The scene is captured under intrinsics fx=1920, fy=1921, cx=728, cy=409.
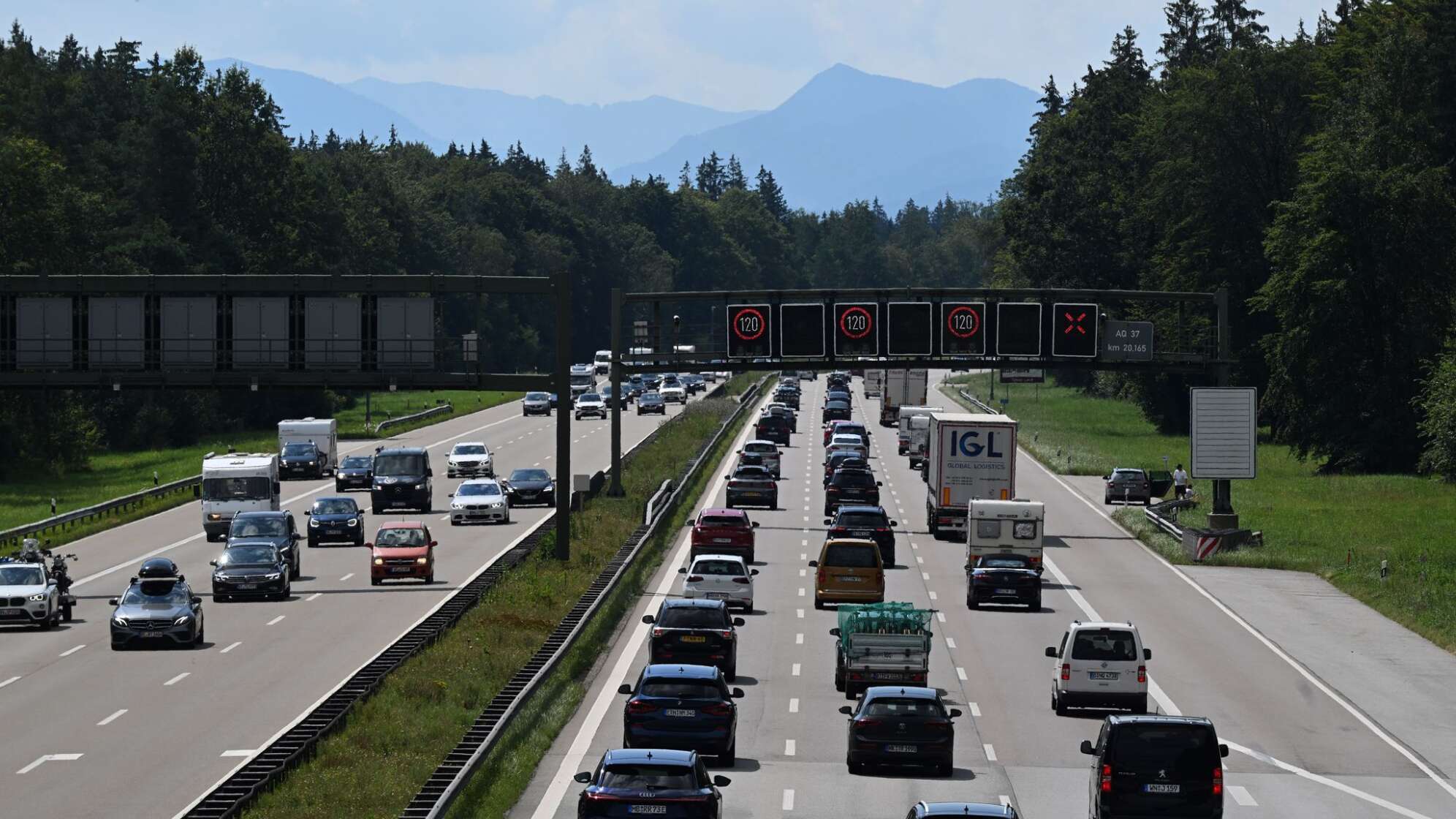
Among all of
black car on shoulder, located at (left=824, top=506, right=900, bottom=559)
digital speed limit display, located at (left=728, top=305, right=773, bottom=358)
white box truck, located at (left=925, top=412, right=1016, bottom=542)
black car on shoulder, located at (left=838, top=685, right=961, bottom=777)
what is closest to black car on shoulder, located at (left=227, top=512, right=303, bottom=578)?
black car on shoulder, located at (left=824, top=506, right=900, bottom=559)

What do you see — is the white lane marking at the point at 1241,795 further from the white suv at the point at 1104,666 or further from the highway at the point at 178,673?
the highway at the point at 178,673

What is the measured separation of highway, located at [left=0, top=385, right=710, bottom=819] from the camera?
958 inches

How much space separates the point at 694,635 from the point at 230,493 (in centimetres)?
2948

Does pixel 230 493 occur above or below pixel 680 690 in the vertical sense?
below

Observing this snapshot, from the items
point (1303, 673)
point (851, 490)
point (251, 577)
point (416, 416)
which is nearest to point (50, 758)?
point (251, 577)

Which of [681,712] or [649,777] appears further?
[681,712]

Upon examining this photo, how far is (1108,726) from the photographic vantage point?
2172 centimetres

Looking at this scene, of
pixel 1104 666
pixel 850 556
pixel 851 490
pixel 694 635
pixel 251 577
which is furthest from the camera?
pixel 851 490

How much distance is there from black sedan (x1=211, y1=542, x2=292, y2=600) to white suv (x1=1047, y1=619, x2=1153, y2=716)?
69.5ft

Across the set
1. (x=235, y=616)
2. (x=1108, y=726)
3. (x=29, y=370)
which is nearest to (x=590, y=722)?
(x=1108, y=726)

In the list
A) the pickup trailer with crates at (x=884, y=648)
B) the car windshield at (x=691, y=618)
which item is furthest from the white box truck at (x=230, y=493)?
the pickup trailer with crates at (x=884, y=648)

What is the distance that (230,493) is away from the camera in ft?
191

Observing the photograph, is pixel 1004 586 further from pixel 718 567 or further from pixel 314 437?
pixel 314 437

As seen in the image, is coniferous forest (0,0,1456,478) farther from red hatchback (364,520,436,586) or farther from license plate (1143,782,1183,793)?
license plate (1143,782,1183,793)
